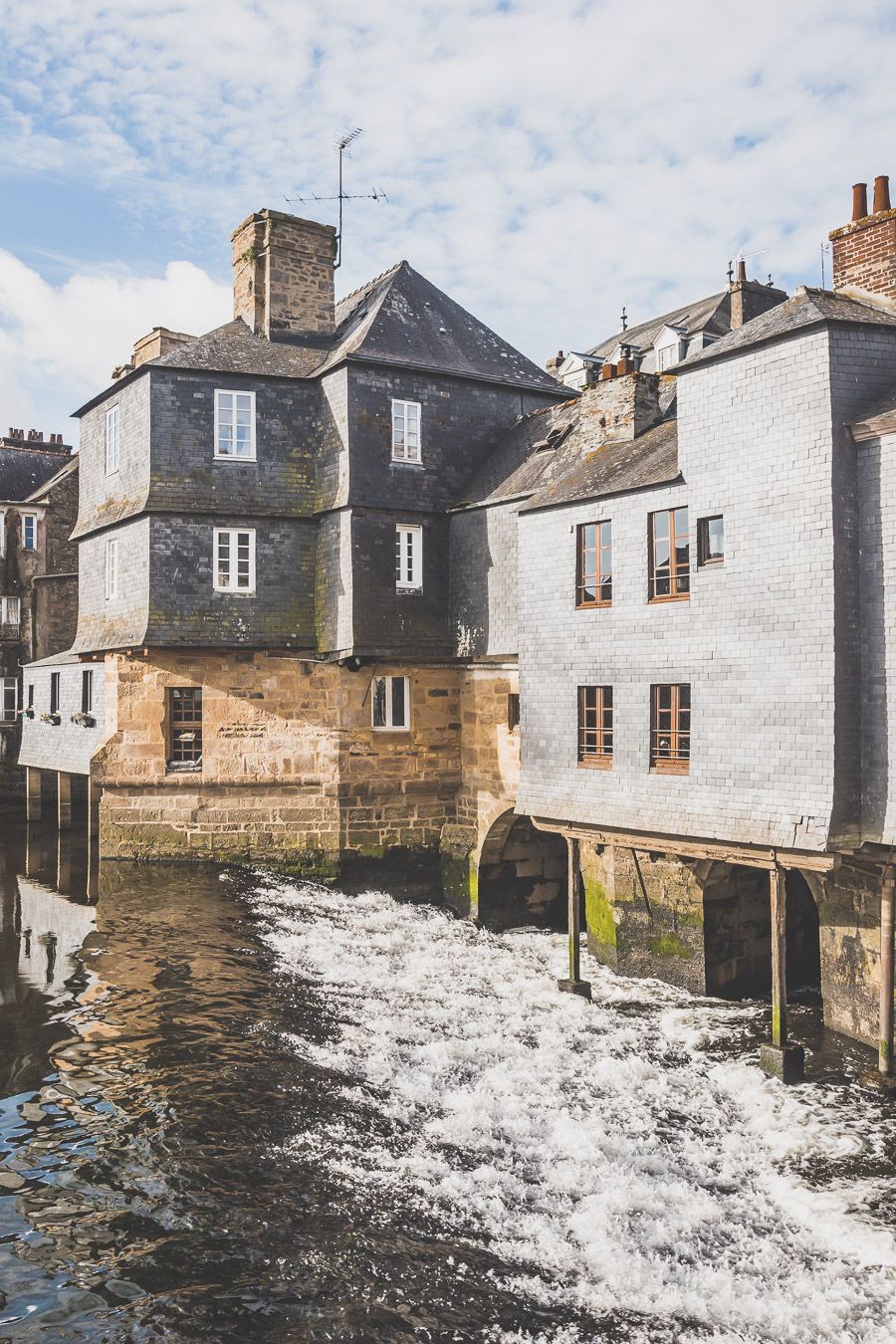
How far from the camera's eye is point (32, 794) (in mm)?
29844

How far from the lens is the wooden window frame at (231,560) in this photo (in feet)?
65.2

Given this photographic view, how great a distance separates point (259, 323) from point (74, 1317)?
63.5 feet

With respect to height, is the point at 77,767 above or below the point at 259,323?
below

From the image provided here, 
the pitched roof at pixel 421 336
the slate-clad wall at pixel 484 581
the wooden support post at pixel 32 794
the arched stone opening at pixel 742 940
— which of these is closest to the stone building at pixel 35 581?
the wooden support post at pixel 32 794

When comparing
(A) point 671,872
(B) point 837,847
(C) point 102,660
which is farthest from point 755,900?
(C) point 102,660

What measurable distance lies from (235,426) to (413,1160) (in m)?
15.2

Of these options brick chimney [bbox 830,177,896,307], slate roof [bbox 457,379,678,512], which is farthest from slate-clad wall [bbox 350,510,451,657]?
brick chimney [bbox 830,177,896,307]

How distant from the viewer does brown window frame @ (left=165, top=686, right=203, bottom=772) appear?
784 inches

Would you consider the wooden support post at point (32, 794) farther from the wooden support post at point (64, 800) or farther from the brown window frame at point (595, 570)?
the brown window frame at point (595, 570)

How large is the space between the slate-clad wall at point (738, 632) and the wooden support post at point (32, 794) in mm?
20460

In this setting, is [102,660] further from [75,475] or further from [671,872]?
[75,475]

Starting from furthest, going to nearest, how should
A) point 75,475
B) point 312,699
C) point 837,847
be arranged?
point 75,475 → point 312,699 → point 837,847

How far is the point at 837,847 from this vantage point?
11164 millimetres

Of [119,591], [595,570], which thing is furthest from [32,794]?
[595,570]
